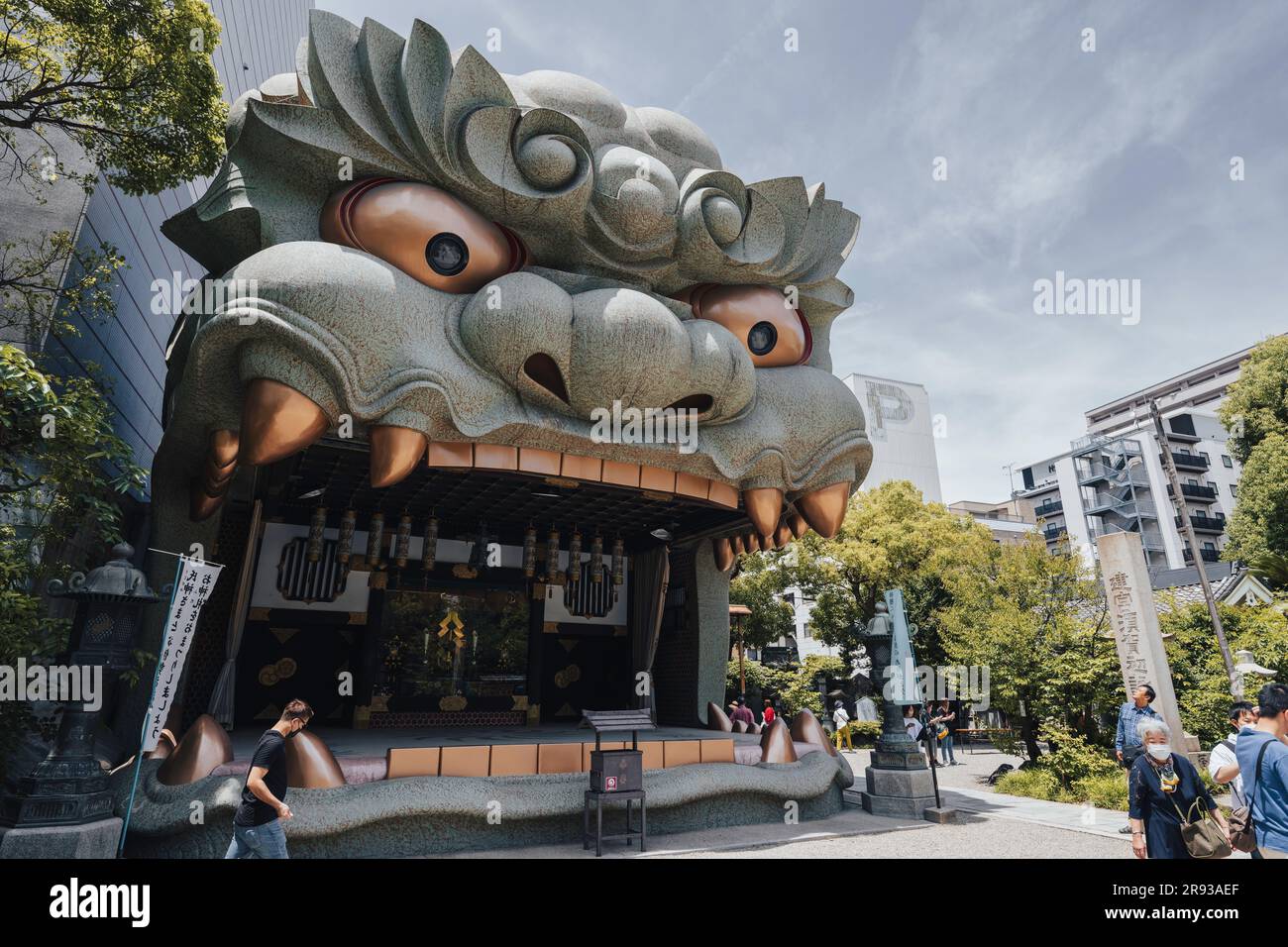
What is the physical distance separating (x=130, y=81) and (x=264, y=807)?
8.17 m

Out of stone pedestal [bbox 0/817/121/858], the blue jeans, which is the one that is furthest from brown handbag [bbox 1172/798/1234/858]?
stone pedestal [bbox 0/817/121/858]

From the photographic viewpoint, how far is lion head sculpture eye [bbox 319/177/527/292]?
7793mm

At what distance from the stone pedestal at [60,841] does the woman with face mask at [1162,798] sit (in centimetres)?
817

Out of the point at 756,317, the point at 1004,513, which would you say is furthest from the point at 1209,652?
the point at 1004,513

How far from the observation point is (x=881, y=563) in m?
24.3

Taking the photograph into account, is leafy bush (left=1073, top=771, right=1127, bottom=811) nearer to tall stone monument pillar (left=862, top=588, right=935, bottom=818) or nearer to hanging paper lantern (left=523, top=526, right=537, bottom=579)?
tall stone monument pillar (left=862, top=588, right=935, bottom=818)

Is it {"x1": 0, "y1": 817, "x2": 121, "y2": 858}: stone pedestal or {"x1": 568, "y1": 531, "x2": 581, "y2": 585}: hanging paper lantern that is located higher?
{"x1": 568, "y1": 531, "x2": 581, "y2": 585}: hanging paper lantern

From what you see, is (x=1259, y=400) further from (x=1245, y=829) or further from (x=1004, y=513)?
(x=1004, y=513)

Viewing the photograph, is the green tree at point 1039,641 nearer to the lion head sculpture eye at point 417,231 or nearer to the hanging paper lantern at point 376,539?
the hanging paper lantern at point 376,539

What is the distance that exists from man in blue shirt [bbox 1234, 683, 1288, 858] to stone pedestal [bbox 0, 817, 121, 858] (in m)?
8.72

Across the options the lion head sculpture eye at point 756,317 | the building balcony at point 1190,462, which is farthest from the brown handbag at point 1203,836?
the building balcony at point 1190,462

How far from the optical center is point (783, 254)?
10016 mm

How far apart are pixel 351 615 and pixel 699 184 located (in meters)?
9.49
